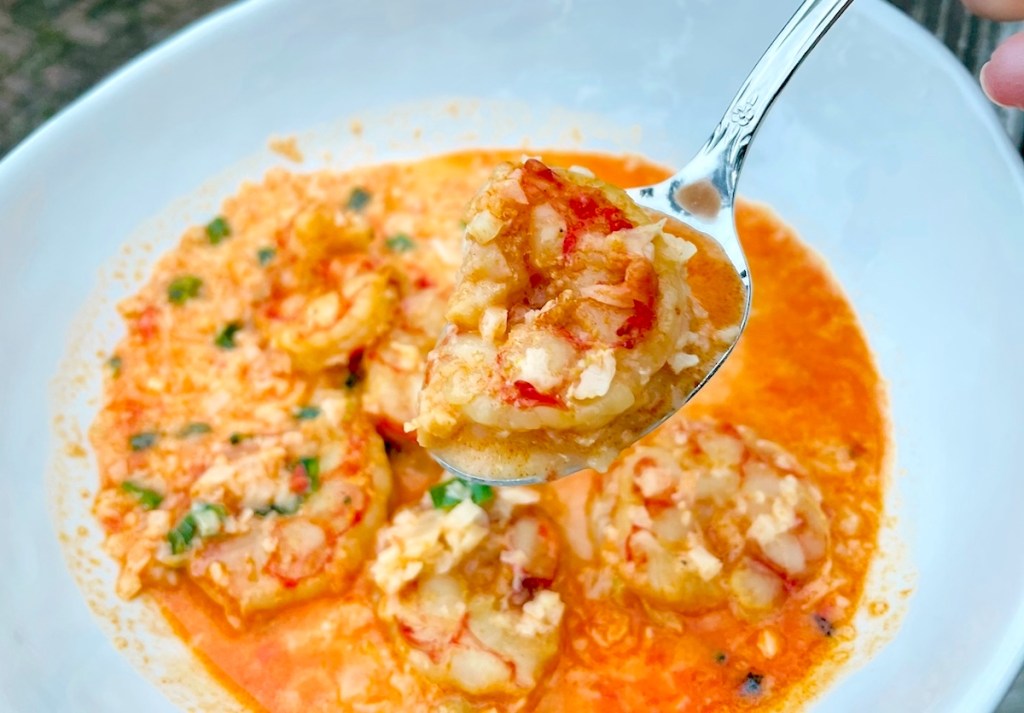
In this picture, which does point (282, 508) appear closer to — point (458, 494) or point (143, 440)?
point (458, 494)

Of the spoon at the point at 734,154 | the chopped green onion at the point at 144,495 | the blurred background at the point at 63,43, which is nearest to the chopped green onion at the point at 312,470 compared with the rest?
the chopped green onion at the point at 144,495

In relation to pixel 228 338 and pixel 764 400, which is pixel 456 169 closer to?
pixel 228 338

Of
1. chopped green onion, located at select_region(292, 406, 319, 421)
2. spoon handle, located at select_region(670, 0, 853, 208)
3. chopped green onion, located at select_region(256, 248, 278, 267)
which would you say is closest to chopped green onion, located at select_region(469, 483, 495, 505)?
chopped green onion, located at select_region(292, 406, 319, 421)

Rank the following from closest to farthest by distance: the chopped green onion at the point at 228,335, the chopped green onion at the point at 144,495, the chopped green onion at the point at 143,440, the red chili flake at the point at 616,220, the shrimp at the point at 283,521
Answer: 1. the red chili flake at the point at 616,220
2. the shrimp at the point at 283,521
3. the chopped green onion at the point at 144,495
4. the chopped green onion at the point at 143,440
5. the chopped green onion at the point at 228,335

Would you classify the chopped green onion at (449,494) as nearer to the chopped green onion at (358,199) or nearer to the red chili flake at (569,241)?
the red chili flake at (569,241)

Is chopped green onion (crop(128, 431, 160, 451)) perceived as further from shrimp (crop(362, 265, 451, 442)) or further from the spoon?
the spoon

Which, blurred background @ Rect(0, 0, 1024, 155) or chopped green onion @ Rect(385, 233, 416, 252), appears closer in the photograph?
chopped green onion @ Rect(385, 233, 416, 252)

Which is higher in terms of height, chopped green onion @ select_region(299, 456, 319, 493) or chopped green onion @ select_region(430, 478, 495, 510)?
chopped green onion @ select_region(299, 456, 319, 493)
